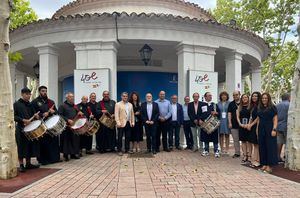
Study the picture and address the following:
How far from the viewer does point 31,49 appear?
11242mm

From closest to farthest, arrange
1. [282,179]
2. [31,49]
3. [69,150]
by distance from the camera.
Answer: [282,179]
[69,150]
[31,49]

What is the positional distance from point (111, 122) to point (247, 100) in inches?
148

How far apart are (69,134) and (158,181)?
3402 millimetres

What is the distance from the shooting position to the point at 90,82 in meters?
9.79

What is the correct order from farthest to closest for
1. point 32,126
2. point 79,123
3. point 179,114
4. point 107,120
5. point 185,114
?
point 185,114 → point 179,114 → point 107,120 → point 79,123 → point 32,126

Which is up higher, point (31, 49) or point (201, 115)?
point (31, 49)

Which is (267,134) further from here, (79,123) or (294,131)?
(79,123)

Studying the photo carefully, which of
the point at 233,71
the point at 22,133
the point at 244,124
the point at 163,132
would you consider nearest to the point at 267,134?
the point at 244,124

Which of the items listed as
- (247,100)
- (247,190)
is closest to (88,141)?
(247,100)

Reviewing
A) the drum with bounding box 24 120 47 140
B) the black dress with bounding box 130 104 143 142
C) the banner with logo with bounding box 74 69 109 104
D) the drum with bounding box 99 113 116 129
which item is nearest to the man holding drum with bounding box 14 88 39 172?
the drum with bounding box 24 120 47 140

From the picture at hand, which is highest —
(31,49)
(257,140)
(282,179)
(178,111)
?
(31,49)

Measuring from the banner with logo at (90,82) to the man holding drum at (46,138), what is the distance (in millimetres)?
2148

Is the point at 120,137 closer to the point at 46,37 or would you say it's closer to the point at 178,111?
the point at 178,111

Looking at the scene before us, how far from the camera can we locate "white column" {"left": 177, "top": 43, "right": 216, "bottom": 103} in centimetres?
1027
